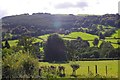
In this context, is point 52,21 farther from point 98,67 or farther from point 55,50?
point 98,67

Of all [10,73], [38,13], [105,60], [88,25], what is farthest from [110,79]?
[38,13]

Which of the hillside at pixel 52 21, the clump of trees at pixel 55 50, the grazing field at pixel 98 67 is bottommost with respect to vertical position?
the grazing field at pixel 98 67

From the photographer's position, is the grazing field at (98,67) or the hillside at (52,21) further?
the hillside at (52,21)

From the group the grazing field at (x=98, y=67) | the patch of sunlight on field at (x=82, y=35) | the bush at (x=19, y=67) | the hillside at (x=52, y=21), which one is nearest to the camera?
the bush at (x=19, y=67)

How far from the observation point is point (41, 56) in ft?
203

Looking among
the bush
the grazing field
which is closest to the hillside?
the grazing field

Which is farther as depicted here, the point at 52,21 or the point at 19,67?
the point at 52,21

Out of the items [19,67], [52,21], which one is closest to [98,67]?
[19,67]

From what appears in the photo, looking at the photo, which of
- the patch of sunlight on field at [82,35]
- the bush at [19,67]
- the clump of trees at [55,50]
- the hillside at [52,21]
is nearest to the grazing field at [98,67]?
the clump of trees at [55,50]

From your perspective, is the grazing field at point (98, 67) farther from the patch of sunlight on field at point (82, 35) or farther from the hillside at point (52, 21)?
the hillside at point (52, 21)

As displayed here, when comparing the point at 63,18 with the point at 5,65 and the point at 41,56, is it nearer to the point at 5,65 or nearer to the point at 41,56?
the point at 41,56

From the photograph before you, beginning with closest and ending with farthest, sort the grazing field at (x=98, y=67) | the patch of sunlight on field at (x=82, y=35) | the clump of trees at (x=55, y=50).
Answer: the grazing field at (x=98, y=67) < the clump of trees at (x=55, y=50) < the patch of sunlight on field at (x=82, y=35)

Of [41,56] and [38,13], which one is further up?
[38,13]

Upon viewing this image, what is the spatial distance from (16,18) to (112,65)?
7550 centimetres
